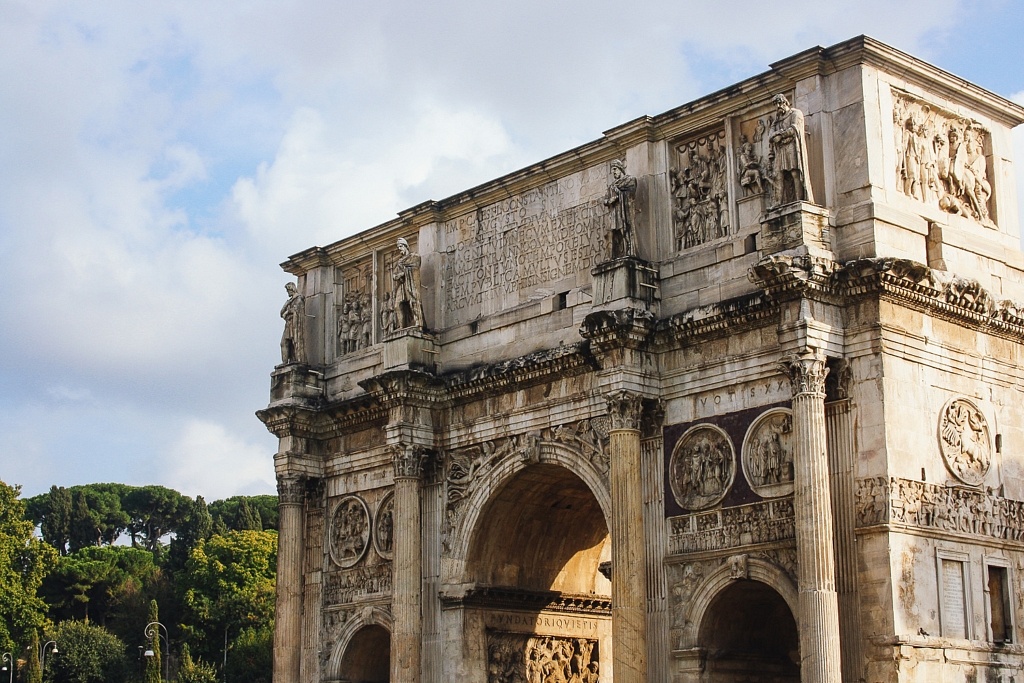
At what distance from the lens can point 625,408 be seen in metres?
21.0

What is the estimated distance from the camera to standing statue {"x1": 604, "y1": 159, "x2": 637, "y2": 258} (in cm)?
2164

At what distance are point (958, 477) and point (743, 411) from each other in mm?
2904

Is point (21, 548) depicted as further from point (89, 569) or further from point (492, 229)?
point (492, 229)

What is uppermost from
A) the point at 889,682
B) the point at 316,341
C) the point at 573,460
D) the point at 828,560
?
the point at 316,341

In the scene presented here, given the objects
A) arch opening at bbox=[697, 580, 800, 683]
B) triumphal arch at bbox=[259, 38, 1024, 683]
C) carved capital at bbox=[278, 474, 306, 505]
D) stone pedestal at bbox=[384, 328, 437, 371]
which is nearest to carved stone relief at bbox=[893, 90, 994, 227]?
triumphal arch at bbox=[259, 38, 1024, 683]

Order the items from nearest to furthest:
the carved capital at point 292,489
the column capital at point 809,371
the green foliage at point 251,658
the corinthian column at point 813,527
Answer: the corinthian column at point 813,527 < the column capital at point 809,371 < the carved capital at point 292,489 < the green foliage at point 251,658

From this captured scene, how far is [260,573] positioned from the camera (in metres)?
61.6

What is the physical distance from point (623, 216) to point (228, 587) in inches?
1690

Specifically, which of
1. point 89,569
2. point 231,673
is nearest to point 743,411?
point 231,673

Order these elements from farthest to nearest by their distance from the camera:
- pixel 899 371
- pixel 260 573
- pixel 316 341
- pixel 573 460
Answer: pixel 260 573
pixel 316 341
pixel 573 460
pixel 899 371

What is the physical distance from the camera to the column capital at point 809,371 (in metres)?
18.7

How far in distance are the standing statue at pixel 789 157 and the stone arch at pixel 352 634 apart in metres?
10.3

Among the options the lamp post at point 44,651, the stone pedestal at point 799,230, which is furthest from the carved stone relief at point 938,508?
the lamp post at point 44,651

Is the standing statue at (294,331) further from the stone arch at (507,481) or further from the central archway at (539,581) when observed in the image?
the central archway at (539,581)
